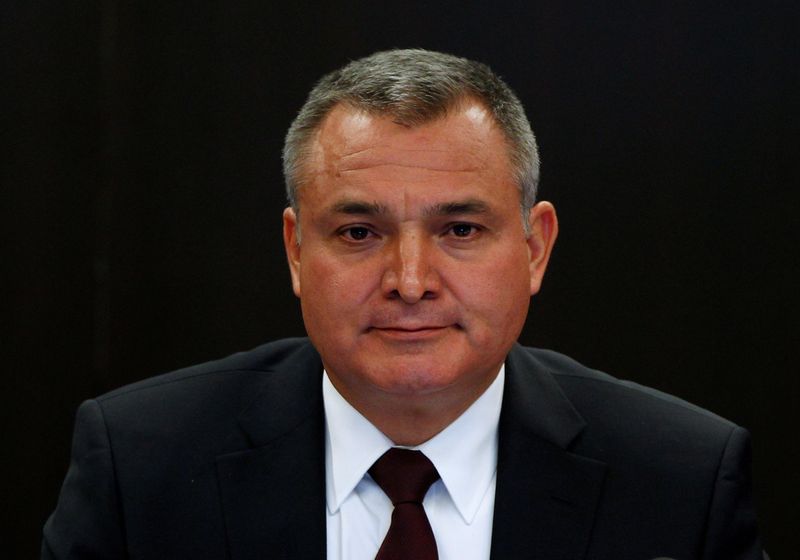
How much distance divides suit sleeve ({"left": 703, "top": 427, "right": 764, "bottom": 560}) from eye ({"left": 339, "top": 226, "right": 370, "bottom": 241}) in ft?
2.24

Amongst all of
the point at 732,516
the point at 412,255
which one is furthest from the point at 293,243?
the point at 732,516

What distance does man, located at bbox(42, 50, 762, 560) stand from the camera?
1845 mm

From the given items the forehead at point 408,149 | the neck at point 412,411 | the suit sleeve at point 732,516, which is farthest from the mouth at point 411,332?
the suit sleeve at point 732,516

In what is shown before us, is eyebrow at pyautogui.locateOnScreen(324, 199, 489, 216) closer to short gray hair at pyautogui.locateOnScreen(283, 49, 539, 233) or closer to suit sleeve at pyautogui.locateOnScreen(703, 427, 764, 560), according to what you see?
short gray hair at pyautogui.locateOnScreen(283, 49, 539, 233)

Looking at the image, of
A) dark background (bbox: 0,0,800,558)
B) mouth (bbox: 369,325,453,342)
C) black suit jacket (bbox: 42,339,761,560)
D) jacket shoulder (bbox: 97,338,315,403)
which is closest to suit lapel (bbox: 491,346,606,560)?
black suit jacket (bbox: 42,339,761,560)

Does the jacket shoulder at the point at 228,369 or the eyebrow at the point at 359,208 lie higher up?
the eyebrow at the point at 359,208

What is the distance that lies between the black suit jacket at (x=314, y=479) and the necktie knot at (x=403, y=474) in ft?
0.33

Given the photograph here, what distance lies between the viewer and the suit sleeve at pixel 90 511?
6.40 ft

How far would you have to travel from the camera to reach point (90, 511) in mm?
1976

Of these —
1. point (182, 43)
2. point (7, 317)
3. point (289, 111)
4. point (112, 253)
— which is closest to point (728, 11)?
point (289, 111)

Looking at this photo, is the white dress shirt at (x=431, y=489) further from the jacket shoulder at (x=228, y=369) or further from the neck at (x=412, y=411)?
the jacket shoulder at (x=228, y=369)

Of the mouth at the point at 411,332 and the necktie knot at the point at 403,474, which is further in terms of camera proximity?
the necktie knot at the point at 403,474

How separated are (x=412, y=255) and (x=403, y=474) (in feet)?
1.19

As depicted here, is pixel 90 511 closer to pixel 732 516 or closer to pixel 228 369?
pixel 228 369
